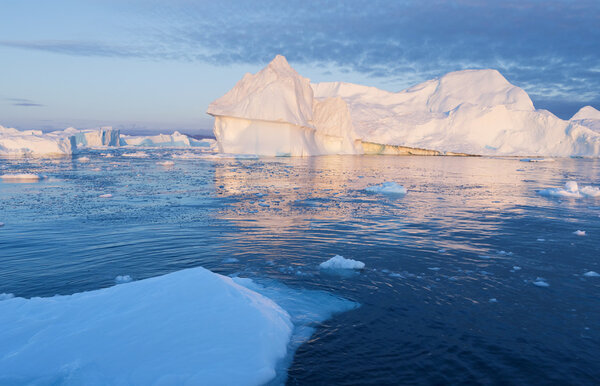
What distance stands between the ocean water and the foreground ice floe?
48 cm

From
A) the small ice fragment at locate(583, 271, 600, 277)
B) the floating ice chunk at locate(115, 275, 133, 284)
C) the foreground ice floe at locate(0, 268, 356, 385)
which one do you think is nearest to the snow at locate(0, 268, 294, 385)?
the foreground ice floe at locate(0, 268, 356, 385)

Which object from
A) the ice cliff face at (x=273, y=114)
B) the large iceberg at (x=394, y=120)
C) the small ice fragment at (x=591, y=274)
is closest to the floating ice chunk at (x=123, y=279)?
the small ice fragment at (x=591, y=274)

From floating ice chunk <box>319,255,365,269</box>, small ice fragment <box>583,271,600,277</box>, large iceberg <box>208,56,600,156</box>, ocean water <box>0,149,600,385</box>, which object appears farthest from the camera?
large iceberg <box>208,56,600,156</box>

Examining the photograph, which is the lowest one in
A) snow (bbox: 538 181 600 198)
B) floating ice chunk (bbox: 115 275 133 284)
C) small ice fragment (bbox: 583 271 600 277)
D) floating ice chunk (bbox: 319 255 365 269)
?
floating ice chunk (bbox: 115 275 133 284)

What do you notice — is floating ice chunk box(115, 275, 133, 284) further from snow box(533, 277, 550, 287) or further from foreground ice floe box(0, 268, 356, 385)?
snow box(533, 277, 550, 287)

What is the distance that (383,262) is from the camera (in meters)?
7.48

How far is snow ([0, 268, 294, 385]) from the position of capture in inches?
144

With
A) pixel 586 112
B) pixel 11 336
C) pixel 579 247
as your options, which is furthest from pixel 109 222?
pixel 586 112

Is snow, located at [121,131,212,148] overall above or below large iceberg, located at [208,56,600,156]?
below

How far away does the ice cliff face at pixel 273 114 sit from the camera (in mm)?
43812

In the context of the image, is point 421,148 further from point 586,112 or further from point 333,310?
point 333,310

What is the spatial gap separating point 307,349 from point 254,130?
43.3 m

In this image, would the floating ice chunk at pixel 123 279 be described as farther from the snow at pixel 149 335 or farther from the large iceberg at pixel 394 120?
the large iceberg at pixel 394 120

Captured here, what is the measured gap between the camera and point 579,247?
859cm
